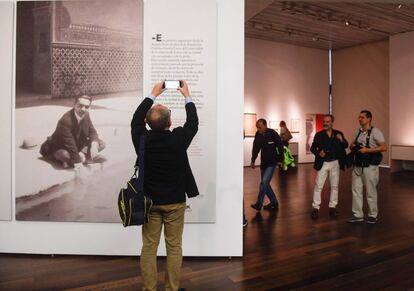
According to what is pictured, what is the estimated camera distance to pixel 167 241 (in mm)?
2926

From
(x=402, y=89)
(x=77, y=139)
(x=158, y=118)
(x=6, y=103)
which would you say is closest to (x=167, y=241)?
(x=158, y=118)

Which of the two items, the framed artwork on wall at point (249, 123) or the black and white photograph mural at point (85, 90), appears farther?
the framed artwork on wall at point (249, 123)

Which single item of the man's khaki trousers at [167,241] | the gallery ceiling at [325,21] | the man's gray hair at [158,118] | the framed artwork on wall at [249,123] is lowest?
the man's khaki trousers at [167,241]

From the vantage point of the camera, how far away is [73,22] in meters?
4.01

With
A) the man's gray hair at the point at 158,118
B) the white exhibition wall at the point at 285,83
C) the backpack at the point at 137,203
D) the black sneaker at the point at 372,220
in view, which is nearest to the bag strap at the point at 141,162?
the backpack at the point at 137,203

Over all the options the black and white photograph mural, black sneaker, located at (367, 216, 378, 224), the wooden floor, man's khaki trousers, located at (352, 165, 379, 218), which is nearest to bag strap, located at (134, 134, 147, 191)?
the wooden floor

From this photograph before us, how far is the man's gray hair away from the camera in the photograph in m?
2.75

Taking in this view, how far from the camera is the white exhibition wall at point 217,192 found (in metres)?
3.99

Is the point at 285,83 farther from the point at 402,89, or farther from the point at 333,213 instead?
the point at 333,213

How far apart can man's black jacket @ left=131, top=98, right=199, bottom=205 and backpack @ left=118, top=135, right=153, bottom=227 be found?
0.07 m

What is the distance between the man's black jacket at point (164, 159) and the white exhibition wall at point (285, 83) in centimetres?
1092

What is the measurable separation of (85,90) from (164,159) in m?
1.81

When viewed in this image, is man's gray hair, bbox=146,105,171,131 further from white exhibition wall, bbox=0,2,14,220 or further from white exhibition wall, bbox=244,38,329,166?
white exhibition wall, bbox=244,38,329,166

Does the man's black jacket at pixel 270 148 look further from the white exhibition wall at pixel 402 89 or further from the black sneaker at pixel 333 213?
the white exhibition wall at pixel 402 89
